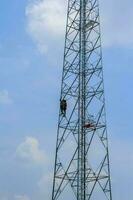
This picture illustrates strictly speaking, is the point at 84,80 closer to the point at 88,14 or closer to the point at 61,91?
the point at 61,91

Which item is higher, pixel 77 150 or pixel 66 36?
pixel 66 36

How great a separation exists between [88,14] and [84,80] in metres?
7.19

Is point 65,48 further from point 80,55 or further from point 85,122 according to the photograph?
point 85,122

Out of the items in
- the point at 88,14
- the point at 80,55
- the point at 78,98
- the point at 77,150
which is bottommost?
the point at 77,150

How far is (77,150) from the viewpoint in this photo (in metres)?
58.2

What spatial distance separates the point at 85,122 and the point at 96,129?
124 cm

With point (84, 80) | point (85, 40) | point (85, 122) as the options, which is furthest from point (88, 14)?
point (85, 122)

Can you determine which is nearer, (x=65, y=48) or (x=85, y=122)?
(x=85, y=122)

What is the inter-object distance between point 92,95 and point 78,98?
4.52 feet

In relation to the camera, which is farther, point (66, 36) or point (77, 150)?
point (66, 36)

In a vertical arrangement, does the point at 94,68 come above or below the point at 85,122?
above

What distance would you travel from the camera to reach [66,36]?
63906mm

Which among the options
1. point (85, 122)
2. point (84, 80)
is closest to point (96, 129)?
point (85, 122)

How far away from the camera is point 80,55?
61656 mm
